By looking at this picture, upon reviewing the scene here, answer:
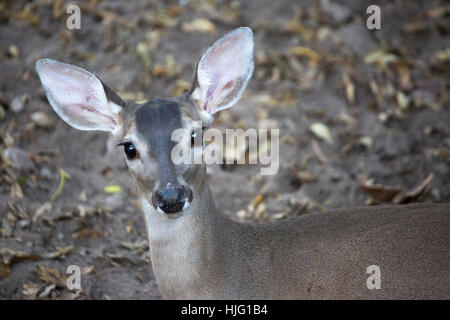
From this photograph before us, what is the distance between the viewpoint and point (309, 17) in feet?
21.1

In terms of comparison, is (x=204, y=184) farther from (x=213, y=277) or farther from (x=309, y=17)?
(x=309, y=17)

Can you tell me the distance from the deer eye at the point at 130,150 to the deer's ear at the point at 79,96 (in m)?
0.34

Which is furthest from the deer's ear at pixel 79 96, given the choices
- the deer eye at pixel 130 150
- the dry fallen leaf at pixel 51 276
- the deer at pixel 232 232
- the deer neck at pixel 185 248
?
the dry fallen leaf at pixel 51 276

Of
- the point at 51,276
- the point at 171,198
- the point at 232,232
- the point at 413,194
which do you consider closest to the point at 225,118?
the point at 413,194

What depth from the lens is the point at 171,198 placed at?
9.36 ft

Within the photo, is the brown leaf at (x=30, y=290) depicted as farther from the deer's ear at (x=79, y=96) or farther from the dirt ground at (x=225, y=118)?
the deer's ear at (x=79, y=96)

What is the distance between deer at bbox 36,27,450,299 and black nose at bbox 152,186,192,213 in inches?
2.6

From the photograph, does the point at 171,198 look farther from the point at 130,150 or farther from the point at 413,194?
the point at 413,194

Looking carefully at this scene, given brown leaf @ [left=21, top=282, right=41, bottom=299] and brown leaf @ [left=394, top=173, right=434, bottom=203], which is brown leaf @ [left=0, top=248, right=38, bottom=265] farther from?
brown leaf @ [left=394, top=173, right=434, bottom=203]

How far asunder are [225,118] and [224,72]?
203 cm

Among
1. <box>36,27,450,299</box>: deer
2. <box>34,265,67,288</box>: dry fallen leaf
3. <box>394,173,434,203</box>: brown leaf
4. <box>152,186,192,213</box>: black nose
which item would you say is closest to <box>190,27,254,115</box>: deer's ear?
<box>36,27,450,299</box>: deer

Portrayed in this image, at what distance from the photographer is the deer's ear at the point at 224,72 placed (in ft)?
10.9

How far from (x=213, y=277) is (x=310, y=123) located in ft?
8.31
